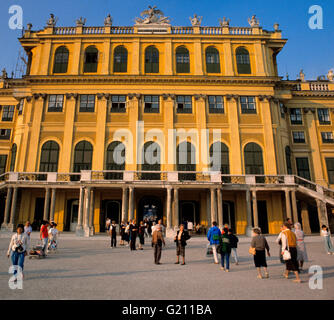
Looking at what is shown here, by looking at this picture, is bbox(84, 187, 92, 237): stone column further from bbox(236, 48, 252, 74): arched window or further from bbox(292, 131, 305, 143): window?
bbox(292, 131, 305, 143): window

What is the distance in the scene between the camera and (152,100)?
27031 millimetres

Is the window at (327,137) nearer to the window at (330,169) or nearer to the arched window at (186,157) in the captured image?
the window at (330,169)

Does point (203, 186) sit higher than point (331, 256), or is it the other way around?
point (203, 186)

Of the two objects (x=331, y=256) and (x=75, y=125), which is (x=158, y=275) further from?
(x=75, y=125)

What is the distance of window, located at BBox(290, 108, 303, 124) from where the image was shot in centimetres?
2925

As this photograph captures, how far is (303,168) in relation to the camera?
27.8m

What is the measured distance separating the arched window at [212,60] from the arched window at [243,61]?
226cm

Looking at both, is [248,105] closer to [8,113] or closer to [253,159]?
[253,159]

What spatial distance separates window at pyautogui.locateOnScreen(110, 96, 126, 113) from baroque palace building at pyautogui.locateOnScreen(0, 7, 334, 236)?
0.11m

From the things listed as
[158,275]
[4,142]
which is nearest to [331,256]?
[158,275]

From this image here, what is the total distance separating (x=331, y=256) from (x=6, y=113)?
A: 3305 cm

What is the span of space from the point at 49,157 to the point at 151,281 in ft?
70.2

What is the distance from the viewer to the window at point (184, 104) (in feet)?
88.0

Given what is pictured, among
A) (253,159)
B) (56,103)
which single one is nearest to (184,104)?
(253,159)
